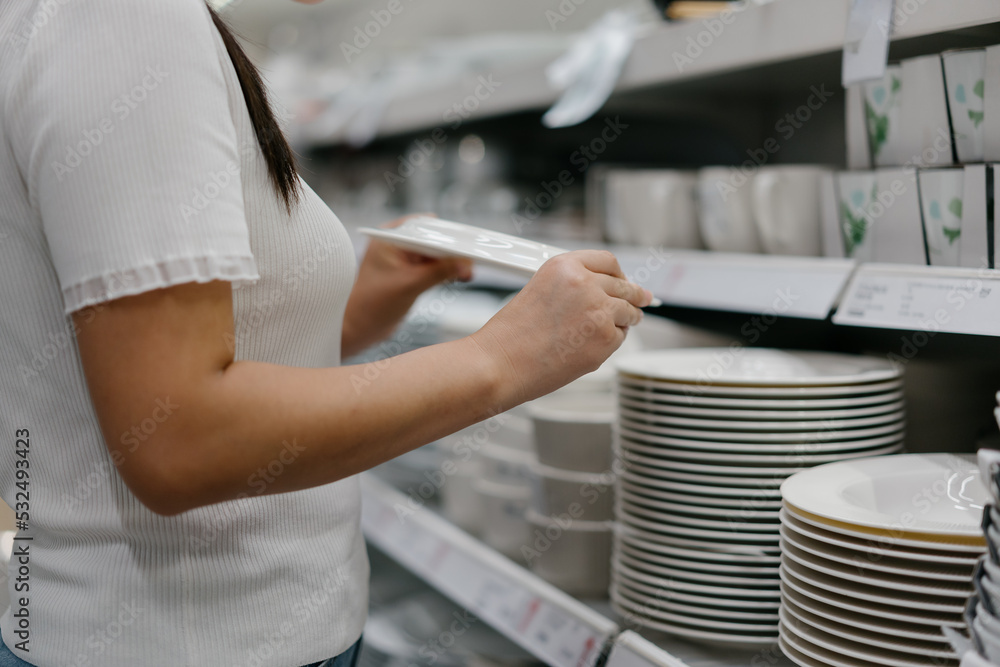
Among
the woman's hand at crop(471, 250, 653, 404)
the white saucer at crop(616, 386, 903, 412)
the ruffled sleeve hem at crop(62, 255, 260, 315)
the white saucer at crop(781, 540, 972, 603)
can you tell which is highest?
the ruffled sleeve hem at crop(62, 255, 260, 315)

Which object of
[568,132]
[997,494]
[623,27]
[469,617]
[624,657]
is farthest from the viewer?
[568,132]

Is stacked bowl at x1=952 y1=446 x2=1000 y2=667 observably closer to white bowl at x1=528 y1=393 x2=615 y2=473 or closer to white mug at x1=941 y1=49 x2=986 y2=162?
white mug at x1=941 y1=49 x2=986 y2=162

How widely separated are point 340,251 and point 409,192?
1625 millimetres

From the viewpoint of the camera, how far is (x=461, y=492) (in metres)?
1.43

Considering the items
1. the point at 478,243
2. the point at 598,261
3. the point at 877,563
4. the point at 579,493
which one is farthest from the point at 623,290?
the point at 579,493

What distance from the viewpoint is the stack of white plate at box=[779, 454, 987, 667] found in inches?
23.6

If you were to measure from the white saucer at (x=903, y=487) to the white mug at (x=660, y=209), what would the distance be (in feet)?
1.55

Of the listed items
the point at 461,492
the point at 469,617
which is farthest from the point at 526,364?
the point at 469,617

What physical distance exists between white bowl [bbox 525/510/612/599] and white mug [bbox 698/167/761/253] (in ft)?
1.27

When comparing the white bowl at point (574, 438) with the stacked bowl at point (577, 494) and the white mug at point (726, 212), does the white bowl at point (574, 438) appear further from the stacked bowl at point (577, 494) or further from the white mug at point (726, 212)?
the white mug at point (726, 212)

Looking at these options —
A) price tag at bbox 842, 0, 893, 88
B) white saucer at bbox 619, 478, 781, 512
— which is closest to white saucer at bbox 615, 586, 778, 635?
white saucer at bbox 619, 478, 781, 512

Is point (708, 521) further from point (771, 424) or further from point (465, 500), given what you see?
point (465, 500)

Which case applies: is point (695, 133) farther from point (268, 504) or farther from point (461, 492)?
point (268, 504)

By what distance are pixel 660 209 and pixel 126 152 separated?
0.80 metres
